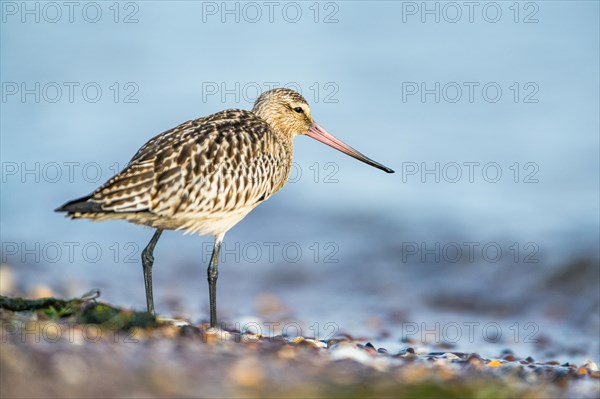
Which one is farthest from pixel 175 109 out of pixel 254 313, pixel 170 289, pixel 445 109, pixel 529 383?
pixel 529 383

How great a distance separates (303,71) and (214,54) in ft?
9.75

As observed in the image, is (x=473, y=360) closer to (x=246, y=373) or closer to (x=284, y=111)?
(x=246, y=373)

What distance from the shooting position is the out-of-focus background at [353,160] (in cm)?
1248

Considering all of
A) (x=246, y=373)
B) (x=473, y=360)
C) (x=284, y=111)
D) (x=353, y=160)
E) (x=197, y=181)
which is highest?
(x=284, y=111)

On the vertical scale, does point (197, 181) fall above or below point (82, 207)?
above

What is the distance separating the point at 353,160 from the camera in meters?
17.8

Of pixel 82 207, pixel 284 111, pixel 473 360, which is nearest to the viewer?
pixel 82 207

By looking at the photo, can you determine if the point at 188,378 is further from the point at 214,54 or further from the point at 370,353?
the point at 214,54

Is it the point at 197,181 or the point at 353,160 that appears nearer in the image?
the point at 197,181

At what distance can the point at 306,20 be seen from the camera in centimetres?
2561

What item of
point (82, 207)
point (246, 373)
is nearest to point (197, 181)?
point (82, 207)

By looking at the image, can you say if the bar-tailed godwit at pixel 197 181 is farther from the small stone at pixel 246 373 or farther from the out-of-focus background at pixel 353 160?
the small stone at pixel 246 373

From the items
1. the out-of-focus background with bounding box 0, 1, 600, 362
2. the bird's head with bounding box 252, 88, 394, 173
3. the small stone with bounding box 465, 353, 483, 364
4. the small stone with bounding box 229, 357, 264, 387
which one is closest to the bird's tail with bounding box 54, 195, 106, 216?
the small stone with bounding box 229, 357, 264, 387

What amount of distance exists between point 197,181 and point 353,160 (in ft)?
30.4
